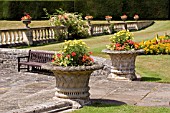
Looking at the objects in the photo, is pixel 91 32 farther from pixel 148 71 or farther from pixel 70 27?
pixel 148 71

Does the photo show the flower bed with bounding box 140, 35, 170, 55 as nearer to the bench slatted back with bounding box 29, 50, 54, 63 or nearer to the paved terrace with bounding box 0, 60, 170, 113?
the bench slatted back with bounding box 29, 50, 54, 63

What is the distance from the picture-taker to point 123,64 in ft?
44.2

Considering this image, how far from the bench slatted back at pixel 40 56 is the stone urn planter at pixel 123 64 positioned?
12.7ft

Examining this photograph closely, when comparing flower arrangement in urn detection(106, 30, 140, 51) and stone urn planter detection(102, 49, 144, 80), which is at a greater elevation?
flower arrangement in urn detection(106, 30, 140, 51)

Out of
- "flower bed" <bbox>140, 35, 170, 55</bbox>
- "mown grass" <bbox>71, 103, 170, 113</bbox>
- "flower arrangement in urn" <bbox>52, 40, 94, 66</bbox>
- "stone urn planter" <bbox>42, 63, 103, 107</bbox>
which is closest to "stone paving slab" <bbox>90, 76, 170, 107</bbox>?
"mown grass" <bbox>71, 103, 170, 113</bbox>

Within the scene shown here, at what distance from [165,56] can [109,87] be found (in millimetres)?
7077

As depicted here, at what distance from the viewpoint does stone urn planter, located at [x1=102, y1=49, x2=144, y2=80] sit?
13.3 metres

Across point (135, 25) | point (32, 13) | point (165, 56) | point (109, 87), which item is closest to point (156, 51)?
point (165, 56)

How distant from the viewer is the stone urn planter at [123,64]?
13.3 m

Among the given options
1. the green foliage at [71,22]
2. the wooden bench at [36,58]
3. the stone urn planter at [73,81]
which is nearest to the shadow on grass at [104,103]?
the stone urn planter at [73,81]

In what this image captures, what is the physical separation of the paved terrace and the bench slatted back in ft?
5.71

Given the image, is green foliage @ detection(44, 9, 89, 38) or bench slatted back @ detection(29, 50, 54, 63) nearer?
bench slatted back @ detection(29, 50, 54, 63)

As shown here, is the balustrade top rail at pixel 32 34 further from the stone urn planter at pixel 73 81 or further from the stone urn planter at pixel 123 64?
the stone urn planter at pixel 73 81

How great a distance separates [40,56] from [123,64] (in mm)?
4815
